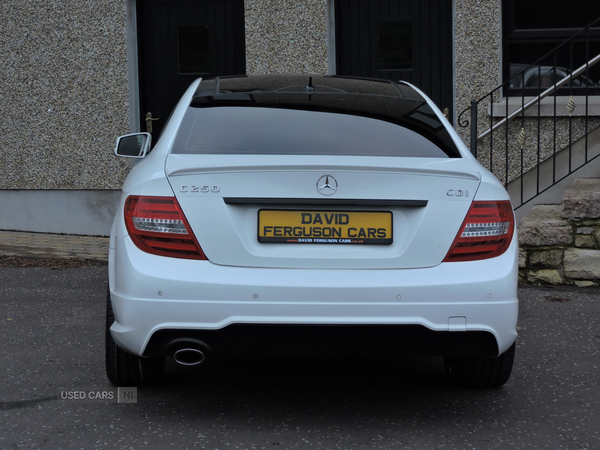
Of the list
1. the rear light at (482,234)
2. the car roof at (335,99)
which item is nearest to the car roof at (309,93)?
the car roof at (335,99)

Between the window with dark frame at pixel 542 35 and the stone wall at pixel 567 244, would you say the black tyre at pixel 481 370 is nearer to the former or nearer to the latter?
the stone wall at pixel 567 244

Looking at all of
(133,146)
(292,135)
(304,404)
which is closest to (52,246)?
(133,146)

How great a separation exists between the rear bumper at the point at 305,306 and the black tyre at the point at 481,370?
714 mm

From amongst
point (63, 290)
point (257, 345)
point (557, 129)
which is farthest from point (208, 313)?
point (557, 129)

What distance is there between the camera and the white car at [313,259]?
2.89m

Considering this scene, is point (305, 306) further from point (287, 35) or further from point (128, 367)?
point (287, 35)

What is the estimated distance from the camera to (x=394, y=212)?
117 inches

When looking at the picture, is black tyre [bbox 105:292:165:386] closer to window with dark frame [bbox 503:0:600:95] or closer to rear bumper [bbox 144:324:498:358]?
rear bumper [bbox 144:324:498:358]

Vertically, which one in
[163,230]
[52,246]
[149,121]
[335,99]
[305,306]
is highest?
[335,99]

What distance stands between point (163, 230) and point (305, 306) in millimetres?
611

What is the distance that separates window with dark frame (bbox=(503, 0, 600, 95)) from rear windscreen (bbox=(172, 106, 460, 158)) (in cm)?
568

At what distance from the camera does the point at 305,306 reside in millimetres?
2889

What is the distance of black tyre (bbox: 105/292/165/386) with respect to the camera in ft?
11.5

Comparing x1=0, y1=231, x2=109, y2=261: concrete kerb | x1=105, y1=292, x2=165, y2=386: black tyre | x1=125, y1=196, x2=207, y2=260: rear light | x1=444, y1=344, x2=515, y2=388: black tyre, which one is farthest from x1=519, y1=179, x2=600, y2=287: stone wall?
x1=125, y1=196, x2=207, y2=260: rear light
